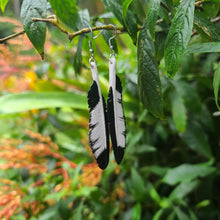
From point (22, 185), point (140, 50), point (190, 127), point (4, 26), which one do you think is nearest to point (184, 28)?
point (140, 50)

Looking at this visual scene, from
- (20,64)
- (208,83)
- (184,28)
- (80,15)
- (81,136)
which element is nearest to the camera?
(184,28)

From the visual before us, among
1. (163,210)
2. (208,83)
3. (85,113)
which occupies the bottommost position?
(163,210)

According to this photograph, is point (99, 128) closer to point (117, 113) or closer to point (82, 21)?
point (117, 113)

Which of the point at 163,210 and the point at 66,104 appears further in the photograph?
the point at 66,104

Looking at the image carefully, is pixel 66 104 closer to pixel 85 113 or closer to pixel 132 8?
pixel 85 113

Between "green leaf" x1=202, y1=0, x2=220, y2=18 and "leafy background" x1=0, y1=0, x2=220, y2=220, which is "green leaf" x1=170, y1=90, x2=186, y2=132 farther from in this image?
"green leaf" x1=202, y1=0, x2=220, y2=18

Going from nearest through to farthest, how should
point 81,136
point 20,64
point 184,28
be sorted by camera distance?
point 184,28
point 81,136
point 20,64

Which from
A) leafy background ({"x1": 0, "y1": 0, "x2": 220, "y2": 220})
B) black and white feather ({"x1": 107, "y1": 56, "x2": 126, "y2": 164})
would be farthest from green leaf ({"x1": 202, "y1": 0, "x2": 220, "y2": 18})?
black and white feather ({"x1": 107, "y1": 56, "x2": 126, "y2": 164})
